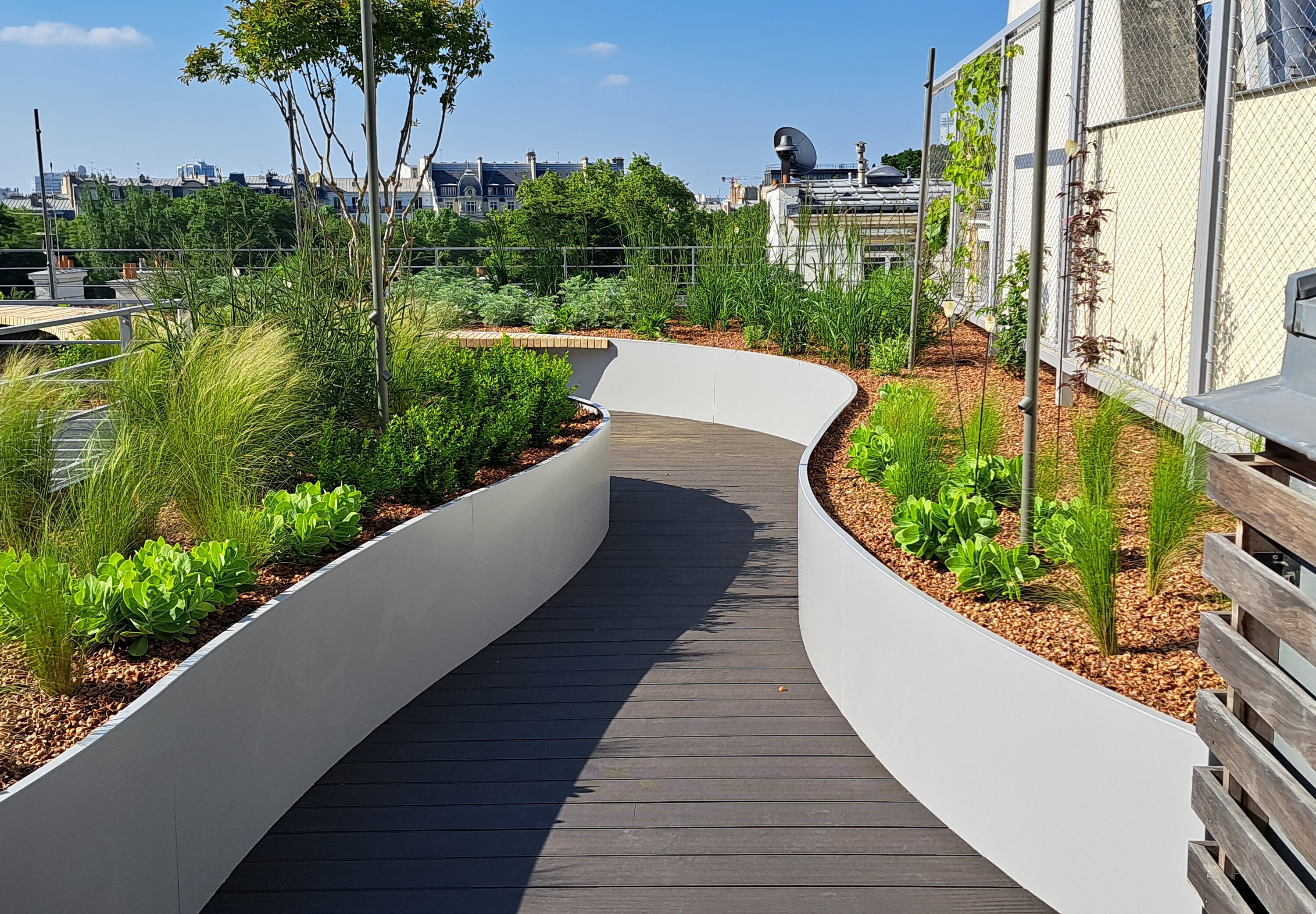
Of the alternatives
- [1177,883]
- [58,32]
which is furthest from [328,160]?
[58,32]

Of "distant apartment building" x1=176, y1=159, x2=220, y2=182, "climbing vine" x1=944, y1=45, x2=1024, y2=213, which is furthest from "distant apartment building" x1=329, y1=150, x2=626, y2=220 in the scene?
→ "climbing vine" x1=944, y1=45, x2=1024, y2=213

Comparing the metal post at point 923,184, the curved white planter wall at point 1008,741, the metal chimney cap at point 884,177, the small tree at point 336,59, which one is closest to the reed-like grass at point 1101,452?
the curved white planter wall at point 1008,741

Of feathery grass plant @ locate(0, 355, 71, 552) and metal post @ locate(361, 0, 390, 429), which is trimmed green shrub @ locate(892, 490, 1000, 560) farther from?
feathery grass plant @ locate(0, 355, 71, 552)

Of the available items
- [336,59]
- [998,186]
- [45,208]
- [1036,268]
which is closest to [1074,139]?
[998,186]

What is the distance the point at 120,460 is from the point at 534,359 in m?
3.27

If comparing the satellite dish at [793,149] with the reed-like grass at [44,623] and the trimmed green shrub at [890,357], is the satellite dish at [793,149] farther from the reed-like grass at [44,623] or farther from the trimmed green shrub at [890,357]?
the reed-like grass at [44,623]

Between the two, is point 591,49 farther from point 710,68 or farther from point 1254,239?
point 1254,239

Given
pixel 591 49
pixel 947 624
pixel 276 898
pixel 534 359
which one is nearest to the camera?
pixel 276 898

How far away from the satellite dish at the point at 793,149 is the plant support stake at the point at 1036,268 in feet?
62.5

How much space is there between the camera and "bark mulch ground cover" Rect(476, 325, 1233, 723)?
2682 mm

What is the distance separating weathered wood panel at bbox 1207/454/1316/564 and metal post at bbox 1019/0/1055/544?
4.53ft

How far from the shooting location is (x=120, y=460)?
11.1 feet

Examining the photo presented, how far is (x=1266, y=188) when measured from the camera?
3744 mm

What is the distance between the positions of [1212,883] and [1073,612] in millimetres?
1168
